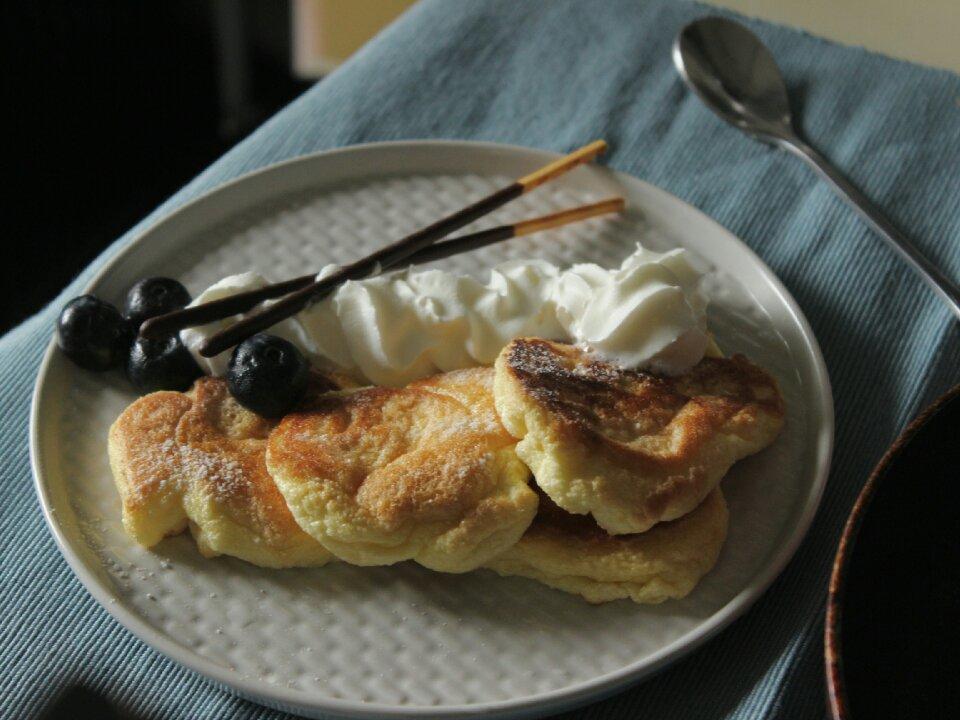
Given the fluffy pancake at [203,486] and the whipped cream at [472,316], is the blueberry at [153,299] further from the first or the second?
the fluffy pancake at [203,486]

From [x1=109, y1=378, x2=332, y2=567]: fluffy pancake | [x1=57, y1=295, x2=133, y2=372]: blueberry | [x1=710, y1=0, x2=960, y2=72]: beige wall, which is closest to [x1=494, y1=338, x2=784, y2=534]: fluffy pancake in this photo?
[x1=109, y1=378, x2=332, y2=567]: fluffy pancake

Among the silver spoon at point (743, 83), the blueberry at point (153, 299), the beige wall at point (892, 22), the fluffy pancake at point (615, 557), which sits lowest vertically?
the beige wall at point (892, 22)

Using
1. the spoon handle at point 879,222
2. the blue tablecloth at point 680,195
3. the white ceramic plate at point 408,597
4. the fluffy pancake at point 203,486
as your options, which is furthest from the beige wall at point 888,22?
the fluffy pancake at point 203,486

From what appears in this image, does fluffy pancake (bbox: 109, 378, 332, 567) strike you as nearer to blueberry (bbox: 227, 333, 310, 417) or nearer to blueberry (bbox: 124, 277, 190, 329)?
blueberry (bbox: 227, 333, 310, 417)

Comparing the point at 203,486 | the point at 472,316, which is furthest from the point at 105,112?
the point at 203,486

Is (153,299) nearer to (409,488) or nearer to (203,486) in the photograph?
(203,486)
